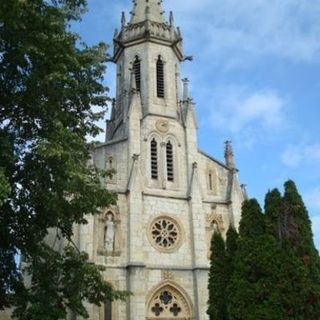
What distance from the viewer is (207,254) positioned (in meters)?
24.5

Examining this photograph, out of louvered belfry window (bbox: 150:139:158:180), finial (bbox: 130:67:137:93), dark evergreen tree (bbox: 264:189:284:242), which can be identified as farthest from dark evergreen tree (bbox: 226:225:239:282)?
finial (bbox: 130:67:137:93)

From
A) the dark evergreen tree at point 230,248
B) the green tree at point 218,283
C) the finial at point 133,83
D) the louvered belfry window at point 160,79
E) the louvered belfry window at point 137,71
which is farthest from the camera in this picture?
the louvered belfry window at point 137,71

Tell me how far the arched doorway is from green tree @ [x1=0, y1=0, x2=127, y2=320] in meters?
10.6

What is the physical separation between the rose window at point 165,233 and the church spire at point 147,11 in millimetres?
13516

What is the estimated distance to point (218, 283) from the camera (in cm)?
1571

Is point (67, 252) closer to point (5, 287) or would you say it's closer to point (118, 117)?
point (5, 287)

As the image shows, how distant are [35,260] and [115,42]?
70.2 ft

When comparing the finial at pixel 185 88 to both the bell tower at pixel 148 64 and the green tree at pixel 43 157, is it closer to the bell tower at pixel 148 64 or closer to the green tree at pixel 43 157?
the bell tower at pixel 148 64

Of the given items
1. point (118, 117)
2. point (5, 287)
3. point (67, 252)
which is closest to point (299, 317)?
point (67, 252)

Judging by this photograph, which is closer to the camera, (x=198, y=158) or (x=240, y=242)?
(x=240, y=242)

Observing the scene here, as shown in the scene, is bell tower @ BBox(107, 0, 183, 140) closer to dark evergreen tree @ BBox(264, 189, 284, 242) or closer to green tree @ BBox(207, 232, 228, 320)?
green tree @ BBox(207, 232, 228, 320)

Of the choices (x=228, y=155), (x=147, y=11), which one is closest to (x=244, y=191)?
(x=228, y=155)

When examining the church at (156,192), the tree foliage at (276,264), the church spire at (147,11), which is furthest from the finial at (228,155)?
the tree foliage at (276,264)

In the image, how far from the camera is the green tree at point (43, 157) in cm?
1145
